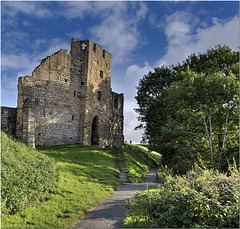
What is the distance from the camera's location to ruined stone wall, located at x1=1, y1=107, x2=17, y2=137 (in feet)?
64.9

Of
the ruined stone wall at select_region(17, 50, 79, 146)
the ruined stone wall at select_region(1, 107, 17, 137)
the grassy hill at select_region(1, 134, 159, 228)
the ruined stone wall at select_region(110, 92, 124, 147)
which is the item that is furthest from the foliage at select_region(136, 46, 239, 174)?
the ruined stone wall at select_region(1, 107, 17, 137)

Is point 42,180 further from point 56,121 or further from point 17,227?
point 56,121

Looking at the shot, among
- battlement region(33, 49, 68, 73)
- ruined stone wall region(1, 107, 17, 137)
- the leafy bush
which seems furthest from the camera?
battlement region(33, 49, 68, 73)

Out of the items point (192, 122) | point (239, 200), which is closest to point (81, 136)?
point (192, 122)

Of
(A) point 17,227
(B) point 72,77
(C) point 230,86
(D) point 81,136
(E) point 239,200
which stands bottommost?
(A) point 17,227

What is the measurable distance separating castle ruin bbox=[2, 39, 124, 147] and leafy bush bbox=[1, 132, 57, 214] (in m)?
8.56

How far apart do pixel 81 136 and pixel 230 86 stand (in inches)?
697

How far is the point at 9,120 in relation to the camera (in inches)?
790

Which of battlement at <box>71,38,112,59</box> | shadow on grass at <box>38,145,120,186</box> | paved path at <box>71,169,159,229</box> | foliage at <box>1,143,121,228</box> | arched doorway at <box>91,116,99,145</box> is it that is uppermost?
battlement at <box>71,38,112,59</box>

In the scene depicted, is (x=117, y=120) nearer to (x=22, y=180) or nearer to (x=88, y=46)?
(x=88, y=46)

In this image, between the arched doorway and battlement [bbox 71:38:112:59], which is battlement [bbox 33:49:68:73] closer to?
battlement [bbox 71:38:112:59]

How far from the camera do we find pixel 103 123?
31047 mm

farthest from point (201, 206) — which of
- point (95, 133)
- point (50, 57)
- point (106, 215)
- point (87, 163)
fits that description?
point (95, 133)

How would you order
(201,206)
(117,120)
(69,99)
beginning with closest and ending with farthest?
(201,206)
(69,99)
(117,120)
